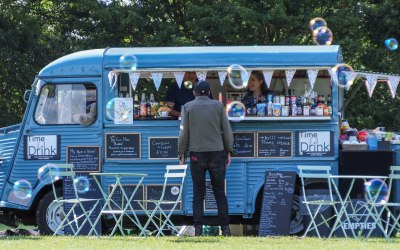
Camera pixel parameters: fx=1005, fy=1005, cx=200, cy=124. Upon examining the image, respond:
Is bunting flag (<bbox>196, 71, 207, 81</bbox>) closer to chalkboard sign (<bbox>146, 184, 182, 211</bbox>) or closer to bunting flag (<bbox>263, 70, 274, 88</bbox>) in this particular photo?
bunting flag (<bbox>263, 70, 274, 88</bbox>)

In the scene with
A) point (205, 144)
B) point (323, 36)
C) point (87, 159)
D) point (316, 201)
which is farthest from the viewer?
point (323, 36)

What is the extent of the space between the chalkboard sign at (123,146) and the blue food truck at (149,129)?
0.04ft

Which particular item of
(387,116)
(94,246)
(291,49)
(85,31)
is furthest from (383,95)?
(94,246)

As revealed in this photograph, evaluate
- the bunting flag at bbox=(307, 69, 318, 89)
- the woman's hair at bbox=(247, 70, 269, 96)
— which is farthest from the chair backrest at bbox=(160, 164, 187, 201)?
the bunting flag at bbox=(307, 69, 318, 89)

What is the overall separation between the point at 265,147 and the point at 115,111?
6.45 feet

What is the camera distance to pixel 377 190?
38.1 ft

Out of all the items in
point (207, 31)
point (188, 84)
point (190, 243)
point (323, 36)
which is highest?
point (207, 31)

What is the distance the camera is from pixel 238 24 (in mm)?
22641

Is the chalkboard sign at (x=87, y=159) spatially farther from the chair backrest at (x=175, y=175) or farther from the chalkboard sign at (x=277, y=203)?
the chalkboard sign at (x=277, y=203)

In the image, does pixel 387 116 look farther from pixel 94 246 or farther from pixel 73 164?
pixel 94 246

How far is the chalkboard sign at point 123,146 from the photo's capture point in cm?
1282

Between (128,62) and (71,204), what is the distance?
6.38 feet

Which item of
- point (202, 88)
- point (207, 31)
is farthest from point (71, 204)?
point (207, 31)

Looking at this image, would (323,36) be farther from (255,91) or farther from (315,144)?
(315,144)
